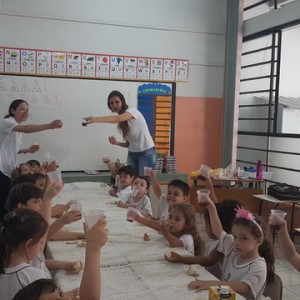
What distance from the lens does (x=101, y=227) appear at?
1.49 m

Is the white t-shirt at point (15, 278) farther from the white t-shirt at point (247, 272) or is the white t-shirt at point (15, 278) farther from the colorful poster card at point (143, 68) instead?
the colorful poster card at point (143, 68)

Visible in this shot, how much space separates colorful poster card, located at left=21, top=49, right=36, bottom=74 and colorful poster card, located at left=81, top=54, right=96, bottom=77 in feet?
2.35

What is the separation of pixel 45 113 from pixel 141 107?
4.86 feet

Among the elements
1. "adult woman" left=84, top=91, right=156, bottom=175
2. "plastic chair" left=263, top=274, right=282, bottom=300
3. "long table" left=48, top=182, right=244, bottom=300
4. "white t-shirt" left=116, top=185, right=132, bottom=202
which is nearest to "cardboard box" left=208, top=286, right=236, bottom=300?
"long table" left=48, top=182, right=244, bottom=300

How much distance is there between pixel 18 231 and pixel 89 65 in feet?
14.9

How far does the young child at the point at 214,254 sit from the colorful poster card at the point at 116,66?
3812 millimetres

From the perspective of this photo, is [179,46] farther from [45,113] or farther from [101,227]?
[101,227]

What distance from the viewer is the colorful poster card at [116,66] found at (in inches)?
236

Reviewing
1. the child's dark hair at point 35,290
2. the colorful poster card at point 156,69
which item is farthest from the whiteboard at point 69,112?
the child's dark hair at point 35,290

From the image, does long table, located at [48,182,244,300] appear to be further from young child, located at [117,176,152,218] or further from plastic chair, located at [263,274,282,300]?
young child, located at [117,176,152,218]

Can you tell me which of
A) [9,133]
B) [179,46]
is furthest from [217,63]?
[9,133]

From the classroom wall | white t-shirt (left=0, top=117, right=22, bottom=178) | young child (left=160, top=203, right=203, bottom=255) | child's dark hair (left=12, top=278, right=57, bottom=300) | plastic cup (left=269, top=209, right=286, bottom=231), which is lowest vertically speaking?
young child (left=160, top=203, right=203, bottom=255)

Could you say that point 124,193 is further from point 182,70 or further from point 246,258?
→ point 182,70

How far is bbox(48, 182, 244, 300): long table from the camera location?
1.68m
